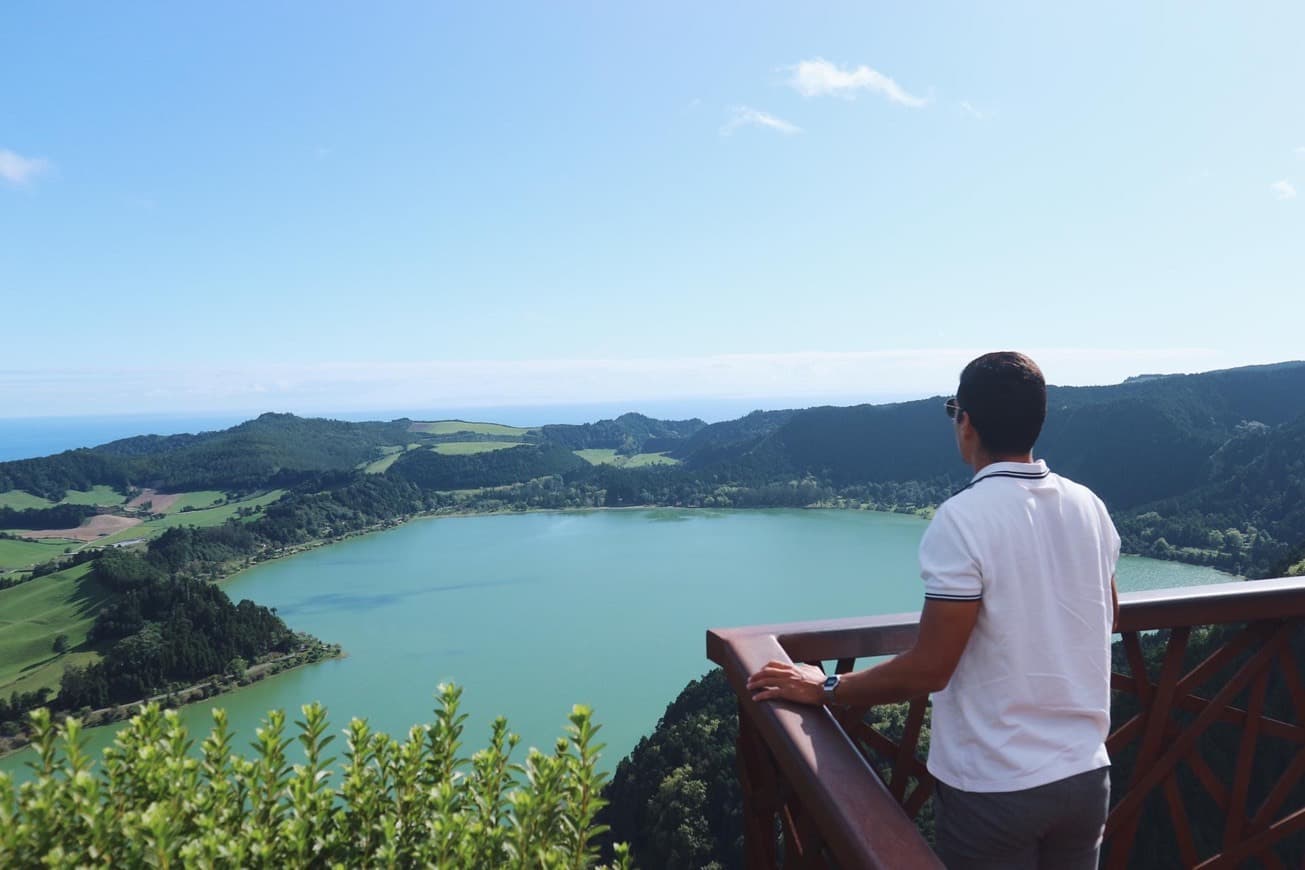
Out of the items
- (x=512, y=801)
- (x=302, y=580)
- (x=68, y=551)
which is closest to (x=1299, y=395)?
(x=302, y=580)

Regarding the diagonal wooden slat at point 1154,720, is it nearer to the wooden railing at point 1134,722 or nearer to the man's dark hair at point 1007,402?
the wooden railing at point 1134,722

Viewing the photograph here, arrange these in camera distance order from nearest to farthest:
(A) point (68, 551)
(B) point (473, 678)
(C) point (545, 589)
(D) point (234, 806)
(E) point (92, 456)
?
(D) point (234, 806), (B) point (473, 678), (C) point (545, 589), (A) point (68, 551), (E) point (92, 456)

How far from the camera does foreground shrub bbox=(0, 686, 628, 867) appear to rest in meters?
0.97

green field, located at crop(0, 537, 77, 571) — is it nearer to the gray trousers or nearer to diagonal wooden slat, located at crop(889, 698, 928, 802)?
diagonal wooden slat, located at crop(889, 698, 928, 802)

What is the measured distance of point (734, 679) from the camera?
1.45 meters

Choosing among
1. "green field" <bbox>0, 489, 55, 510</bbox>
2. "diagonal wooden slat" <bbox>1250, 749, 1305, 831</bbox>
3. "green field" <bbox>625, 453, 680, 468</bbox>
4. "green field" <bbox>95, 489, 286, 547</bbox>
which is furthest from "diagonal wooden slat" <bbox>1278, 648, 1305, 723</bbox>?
"green field" <bbox>625, 453, 680, 468</bbox>

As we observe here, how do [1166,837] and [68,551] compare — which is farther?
[68,551]

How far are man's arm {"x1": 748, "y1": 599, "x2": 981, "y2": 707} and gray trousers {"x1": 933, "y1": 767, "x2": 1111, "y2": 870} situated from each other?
0.63 feet

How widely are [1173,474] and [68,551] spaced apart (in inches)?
3638

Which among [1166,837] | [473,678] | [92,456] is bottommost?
[473,678]

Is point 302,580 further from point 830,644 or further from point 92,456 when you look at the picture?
point 830,644

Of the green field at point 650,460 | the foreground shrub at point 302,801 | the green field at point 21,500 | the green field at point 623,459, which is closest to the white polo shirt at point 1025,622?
the foreground shrub at point 302,801

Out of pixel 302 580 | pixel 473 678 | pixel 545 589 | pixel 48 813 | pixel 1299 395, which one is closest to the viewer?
pixel 48 813

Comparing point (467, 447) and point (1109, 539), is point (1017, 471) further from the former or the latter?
point (467, 447)
